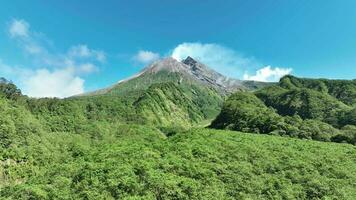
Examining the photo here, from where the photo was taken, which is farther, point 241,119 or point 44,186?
point 241,119

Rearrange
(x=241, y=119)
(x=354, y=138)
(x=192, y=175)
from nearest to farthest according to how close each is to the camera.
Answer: (x=192, y=175), (x=354, y=138), (x=241, y=119)

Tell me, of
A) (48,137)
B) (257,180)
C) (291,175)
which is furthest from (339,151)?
(48,137)

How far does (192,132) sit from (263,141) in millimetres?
18796

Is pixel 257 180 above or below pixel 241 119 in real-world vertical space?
below

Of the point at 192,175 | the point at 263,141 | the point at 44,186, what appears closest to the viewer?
the point at 44,186

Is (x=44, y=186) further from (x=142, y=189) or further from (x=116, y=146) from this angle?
(x=116, y=146)

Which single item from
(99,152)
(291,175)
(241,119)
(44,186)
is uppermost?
(241,119)

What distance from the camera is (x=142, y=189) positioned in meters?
69.9

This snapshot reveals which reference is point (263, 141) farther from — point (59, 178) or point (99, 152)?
point (59, 178)

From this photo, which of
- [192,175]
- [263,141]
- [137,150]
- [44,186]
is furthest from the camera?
[263,141]

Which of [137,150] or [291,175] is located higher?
[137,150]

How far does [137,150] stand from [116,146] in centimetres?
1130

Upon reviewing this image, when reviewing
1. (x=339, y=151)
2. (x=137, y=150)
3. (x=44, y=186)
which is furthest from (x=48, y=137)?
(x=339, y=151)

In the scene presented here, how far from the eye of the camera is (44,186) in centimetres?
6938
